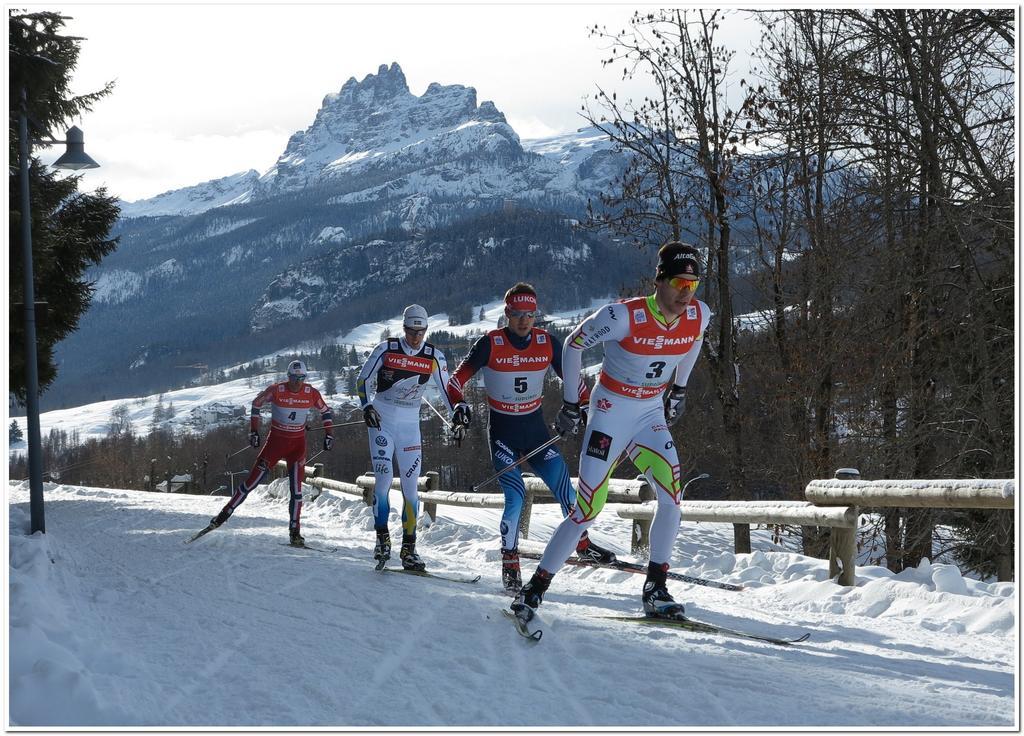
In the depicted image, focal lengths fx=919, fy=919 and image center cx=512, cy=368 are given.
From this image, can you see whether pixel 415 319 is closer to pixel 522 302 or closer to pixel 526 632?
pixel 522 302

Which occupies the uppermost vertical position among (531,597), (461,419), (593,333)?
(593,333)

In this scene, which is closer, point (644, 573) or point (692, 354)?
point (692, 354)

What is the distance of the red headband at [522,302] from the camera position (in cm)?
796

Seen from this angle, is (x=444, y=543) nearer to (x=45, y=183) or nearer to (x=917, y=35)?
(x=917, y=35)

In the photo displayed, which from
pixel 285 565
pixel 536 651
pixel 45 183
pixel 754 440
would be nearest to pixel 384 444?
pixel 285 565

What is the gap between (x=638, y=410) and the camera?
637 centimetres

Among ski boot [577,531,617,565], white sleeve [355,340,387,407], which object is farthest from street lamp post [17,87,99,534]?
ski boot [577,531,617,565]

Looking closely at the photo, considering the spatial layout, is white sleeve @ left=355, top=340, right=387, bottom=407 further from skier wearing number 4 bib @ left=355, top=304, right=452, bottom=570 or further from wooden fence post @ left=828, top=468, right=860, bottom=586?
wooden fence post @ left=828, top=468, right=860, bottom=586

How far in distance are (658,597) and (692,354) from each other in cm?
172

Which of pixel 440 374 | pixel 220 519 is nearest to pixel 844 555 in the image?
pixel 440 374

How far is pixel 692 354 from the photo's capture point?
6.57 m

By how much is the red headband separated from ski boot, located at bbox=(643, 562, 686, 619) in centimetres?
263

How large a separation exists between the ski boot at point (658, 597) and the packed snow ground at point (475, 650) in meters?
A: 0.26

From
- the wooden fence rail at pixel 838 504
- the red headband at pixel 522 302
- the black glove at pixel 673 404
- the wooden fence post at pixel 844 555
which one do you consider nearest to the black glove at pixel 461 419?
the red headband at pixel 522 302
